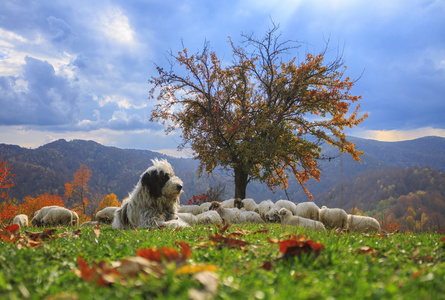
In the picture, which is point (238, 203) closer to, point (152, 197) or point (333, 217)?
point (333, 217)

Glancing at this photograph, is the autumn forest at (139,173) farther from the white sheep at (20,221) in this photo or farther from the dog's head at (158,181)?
the dog's head at (158,181)

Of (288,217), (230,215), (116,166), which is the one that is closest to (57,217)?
(230,215)

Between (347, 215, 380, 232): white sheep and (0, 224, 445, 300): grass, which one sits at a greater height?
(0, 224, 445, 300): grass

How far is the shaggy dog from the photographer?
7195 mm

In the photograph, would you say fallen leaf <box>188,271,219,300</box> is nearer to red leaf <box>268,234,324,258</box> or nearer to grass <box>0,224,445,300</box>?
grass <box>0,224,445,300</box>

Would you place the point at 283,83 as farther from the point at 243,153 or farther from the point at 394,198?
the point at 394,198

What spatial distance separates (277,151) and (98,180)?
11972cm

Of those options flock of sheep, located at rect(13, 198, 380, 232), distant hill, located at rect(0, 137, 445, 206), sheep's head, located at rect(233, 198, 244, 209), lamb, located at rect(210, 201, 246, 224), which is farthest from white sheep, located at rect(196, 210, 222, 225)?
distant hill, located at rect(0, 137, 445, 206)

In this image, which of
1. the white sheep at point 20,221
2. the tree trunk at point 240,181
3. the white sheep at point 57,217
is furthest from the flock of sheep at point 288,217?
the white sheep at point 20,221

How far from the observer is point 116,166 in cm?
13512

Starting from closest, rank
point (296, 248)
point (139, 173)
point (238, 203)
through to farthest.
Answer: point (296, 248), point (238, 203), point (139, 173)

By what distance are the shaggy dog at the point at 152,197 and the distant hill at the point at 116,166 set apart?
7696cm

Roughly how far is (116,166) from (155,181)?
451 ft

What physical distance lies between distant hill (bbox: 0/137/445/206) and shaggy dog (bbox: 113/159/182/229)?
76957 millimetres
